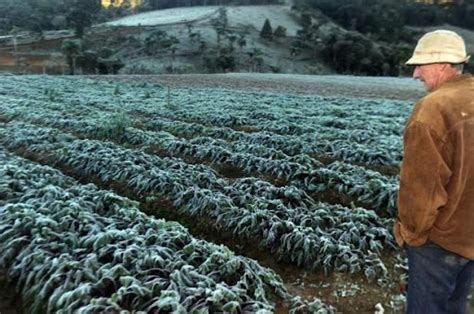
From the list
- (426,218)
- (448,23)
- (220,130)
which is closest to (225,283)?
(426,218)

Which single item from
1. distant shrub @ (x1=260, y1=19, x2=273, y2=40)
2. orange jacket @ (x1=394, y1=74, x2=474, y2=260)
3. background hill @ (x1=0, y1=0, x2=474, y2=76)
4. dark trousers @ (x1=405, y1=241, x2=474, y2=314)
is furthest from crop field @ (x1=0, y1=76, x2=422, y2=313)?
distant shrub @ (x1=260, y1=19, x2=273, y2=40)

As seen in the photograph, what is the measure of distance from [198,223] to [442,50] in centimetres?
486

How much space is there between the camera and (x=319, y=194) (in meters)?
8.20

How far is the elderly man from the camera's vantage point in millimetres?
2883

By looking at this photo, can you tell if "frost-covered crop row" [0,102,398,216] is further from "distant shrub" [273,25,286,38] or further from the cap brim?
"distant shrub" [273,25,286,38]

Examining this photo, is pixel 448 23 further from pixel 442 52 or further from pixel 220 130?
pixel 442 52

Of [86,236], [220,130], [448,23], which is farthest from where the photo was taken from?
[448,23]

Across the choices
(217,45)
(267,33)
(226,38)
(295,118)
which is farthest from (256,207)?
(267,33)

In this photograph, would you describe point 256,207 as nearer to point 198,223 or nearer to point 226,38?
point 198,223

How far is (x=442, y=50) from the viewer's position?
9.75ft

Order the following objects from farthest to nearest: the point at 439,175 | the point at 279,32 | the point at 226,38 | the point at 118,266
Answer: the point at 279,32 < the point at 226,38 < the point at 118,266 < the point at 439,175

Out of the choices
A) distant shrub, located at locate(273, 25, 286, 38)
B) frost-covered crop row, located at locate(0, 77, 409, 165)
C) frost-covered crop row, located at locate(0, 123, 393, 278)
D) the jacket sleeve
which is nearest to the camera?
the jacket sleeve

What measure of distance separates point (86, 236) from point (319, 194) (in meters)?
4.56

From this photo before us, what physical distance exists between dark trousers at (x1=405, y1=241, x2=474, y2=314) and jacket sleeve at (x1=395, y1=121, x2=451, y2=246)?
0.24m
